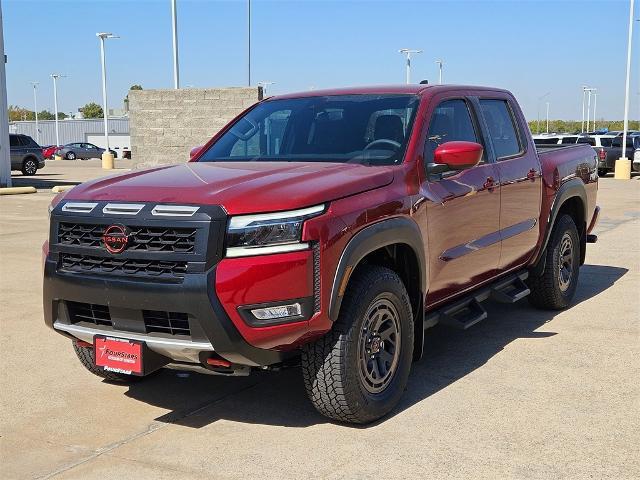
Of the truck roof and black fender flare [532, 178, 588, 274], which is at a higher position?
the truck roof

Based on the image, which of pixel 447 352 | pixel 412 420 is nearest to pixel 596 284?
pixel 447 352

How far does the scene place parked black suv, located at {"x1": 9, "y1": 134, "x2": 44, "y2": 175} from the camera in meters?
31.6

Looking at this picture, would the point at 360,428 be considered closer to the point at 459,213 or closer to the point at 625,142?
the point at 459,213

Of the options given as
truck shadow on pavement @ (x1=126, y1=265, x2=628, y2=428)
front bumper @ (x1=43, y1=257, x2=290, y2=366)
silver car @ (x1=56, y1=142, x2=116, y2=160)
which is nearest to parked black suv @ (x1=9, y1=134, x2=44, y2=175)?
silver car @ (x1=56, y1=142, x2=116, y2=160)

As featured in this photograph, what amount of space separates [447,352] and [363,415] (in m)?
1.76

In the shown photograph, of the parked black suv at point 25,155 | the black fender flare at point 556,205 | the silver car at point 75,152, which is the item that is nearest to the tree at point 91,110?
the silver car at point 75,152

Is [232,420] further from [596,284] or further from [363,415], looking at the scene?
[596,284]

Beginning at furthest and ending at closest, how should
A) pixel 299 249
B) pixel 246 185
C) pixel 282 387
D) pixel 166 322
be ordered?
pixel 282 387 → pixel 246 185 → pixel 166 322 → pixel 299 249

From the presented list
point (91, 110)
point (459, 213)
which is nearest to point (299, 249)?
point (459, 213)

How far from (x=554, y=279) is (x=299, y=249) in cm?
378

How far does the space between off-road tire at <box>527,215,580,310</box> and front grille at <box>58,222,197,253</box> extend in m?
3.97

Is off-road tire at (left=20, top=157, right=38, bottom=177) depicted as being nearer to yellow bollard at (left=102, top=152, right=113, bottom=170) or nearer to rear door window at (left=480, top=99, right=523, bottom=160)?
yellow bollard at (left=102, top=152, right=113, bottom=170)

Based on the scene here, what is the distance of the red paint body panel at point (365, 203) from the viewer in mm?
3908

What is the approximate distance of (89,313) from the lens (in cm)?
432
